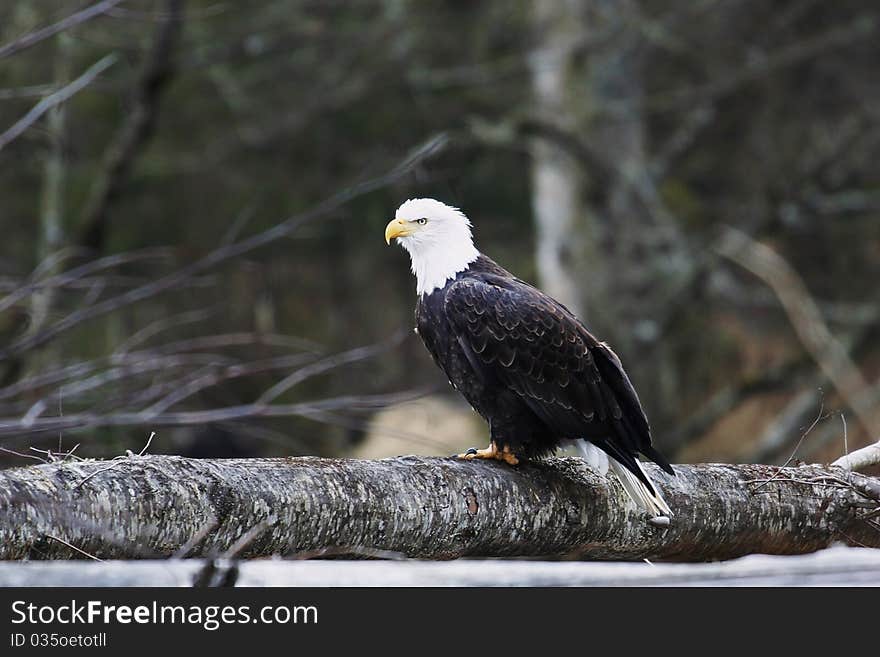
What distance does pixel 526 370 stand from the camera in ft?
10.5

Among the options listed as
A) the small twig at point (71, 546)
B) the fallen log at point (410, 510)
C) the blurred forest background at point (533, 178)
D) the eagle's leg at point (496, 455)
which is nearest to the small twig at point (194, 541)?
the fallen log at point (410, 510)

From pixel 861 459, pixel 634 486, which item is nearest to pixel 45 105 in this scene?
pixel 634 486

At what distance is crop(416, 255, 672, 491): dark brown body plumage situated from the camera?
10.3 feet

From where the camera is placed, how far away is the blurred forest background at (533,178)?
8367 millimetres

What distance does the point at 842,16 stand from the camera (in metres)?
9.35

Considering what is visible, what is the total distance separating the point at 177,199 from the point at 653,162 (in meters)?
3.78

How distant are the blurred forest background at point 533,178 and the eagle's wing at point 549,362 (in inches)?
159

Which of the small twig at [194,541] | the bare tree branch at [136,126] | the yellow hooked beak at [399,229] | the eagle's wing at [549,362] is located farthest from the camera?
the bare tree branch at [136,126]

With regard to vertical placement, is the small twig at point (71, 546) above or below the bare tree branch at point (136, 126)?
below

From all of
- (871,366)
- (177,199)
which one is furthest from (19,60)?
(871,366)

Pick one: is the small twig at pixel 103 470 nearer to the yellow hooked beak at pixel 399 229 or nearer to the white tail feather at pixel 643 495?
the white tail feather at pixel 643 495

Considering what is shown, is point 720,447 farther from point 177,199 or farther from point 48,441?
point 48,441

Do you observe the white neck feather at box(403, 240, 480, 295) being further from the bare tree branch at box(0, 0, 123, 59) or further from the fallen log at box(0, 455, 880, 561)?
the bare tree branch at box(0, 0, 123, 59)

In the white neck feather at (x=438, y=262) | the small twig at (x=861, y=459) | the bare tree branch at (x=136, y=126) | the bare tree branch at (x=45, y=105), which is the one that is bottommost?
the small twig at (x=861, y=459)
